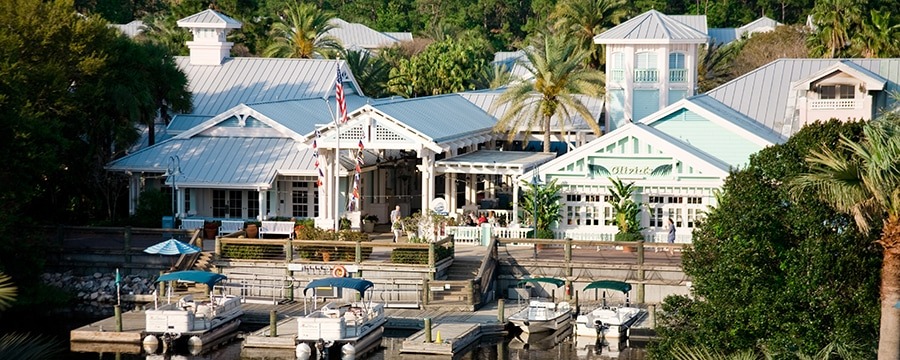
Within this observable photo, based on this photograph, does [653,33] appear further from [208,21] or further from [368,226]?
[208,21]

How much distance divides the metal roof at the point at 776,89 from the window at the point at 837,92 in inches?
A: 63.7

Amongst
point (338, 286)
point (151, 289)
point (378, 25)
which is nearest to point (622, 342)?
point (338, 286)

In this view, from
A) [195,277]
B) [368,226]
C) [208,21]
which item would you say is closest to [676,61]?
[368,226]

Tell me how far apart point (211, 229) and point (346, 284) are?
1078 cm

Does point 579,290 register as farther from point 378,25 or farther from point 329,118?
point 378,25

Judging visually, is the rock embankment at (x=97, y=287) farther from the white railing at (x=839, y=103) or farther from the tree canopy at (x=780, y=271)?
the white railing at (x=839, y=103)

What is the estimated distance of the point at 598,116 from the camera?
63.1 metres

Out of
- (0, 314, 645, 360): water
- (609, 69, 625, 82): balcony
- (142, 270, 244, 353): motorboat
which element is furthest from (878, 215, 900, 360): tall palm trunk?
(609, 69, 625, 82): balcony

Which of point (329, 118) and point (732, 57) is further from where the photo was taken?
point (732, 57)

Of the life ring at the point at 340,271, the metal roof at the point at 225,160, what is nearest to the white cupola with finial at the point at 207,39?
the metal roof at the point at 225,160

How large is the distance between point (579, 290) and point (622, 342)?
4595mm

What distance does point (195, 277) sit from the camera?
45.8 metres

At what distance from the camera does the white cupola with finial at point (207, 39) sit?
69.4m

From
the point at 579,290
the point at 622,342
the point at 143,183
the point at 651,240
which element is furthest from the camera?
the point at 143,183
